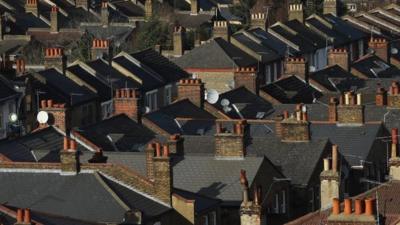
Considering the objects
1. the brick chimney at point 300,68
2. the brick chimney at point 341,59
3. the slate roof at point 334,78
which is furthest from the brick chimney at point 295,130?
the brick chimney at point 341,59

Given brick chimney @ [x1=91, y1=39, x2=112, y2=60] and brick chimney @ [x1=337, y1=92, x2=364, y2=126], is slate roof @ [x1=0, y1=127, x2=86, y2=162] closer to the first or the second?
brick chimney @ [x1=337, y1=92, x2=364, y2=126]

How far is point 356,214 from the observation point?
3734 centimetres

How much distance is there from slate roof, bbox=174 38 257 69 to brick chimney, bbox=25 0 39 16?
124 feet

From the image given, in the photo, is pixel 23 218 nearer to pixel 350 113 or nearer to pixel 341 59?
pixel 350 113

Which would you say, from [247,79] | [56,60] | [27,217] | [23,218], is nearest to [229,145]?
[23,218]

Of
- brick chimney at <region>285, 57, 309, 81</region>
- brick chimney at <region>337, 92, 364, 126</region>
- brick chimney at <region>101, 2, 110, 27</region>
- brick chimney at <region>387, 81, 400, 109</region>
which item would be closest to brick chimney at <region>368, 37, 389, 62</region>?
brick chimney at <region>285, 57, 309, 81</region>

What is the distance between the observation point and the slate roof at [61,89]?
87.8 metres

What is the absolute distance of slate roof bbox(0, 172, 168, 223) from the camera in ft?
160

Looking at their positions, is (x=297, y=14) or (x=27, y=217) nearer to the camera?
(x=27, y=217)

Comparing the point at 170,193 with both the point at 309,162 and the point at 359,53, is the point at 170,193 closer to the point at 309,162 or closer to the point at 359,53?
the point at 309,162

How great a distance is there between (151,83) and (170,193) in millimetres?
44411

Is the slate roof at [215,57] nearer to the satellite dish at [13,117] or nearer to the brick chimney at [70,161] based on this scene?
the satellite dish at [13,117]

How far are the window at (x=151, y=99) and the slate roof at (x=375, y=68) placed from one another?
12321 millimetres

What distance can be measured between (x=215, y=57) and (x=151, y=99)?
12.4m
